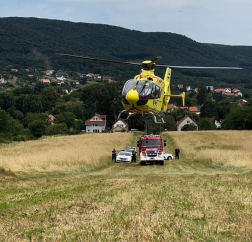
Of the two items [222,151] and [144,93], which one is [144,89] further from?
[222,151]

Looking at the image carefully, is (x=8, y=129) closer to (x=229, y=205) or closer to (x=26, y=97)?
(x=26, y=97)

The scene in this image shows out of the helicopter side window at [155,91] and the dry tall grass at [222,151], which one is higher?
the helicopter side window at [155,91]

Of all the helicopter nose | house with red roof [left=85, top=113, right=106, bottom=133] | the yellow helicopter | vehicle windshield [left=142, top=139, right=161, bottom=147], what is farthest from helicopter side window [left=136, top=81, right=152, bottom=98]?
house with red roof [left=85, top=113, right=106, bottom=133]

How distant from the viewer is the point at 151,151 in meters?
30.1

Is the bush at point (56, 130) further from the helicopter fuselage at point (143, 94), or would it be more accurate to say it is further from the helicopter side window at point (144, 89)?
the helicopter side window at point (144, 89)

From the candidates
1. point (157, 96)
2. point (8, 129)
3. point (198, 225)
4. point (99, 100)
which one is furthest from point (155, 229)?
point (99, 100)

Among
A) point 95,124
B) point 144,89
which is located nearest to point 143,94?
point 144,89

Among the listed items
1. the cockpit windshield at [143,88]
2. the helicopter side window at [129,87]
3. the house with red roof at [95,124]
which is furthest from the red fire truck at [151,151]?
the house with red roof at [95,124]

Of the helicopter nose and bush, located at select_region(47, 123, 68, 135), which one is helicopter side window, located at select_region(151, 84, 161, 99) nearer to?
the helicopter nose

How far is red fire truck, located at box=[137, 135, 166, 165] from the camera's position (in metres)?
30.0

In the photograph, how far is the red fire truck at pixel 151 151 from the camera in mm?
29969

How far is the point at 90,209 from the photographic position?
852 centimetres

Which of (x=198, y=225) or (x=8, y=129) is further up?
(x=198, y=225)

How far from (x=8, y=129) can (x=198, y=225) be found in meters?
77.5
